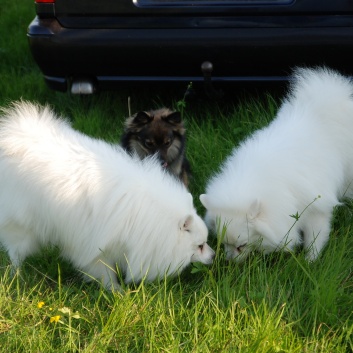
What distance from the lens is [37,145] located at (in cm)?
403

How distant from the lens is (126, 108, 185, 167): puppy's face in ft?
16.8

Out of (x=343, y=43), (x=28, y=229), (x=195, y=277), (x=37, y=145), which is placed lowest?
(x=195, y=277)

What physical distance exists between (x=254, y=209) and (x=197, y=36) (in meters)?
1.84

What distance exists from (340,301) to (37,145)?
2.03 metres

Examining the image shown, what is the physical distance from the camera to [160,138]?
512 centimetres

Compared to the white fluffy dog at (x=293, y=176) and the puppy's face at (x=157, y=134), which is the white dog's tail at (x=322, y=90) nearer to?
the white fluffy dog at (x=293, y=176)

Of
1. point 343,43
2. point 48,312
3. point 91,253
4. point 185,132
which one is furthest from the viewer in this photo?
point 185,132

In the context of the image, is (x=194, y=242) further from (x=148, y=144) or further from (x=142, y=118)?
(x=142, y=118)

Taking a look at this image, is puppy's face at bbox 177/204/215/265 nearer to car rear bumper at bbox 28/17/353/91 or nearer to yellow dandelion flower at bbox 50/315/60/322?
yellow dandelion flower at bbox 50/315/60/322

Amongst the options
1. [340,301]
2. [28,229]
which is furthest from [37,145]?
[340,301]

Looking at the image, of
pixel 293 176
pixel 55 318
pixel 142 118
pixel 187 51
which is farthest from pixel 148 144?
pixel 55 318

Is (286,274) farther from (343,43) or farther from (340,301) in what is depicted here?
(343,43)

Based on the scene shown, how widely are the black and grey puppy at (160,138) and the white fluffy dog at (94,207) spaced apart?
41.1 inches

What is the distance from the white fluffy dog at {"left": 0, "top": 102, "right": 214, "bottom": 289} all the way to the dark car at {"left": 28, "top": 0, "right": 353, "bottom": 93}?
1.44m
